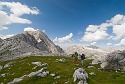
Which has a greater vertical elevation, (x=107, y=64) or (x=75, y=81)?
(x=107, y=64)

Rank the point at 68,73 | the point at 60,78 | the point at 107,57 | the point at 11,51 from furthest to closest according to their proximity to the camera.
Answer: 1. the point at 11,51
2. the point at 107,57
3. the point at 68,73
4. the point at 60,78

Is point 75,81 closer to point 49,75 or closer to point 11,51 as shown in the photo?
point 49,75

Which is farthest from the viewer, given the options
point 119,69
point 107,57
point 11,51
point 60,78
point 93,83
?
point 11,51

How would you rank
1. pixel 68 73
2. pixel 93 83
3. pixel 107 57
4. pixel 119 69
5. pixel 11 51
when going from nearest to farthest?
pixel 93 83, pixel 68 73, pixel 119 69, pixel 107 57, pixel 11 51

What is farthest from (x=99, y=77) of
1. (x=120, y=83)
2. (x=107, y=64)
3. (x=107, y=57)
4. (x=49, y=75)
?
(x=107, y=57)

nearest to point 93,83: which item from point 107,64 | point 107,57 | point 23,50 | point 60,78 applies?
point 60,78

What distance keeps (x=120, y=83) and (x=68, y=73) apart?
14.4 meters

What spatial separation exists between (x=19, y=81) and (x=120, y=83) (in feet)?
82.0

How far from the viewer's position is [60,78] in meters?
45.2

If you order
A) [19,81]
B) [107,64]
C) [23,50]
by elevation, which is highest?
[23,50]

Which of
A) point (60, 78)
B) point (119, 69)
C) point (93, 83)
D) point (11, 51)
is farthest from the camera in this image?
point (11, 51)

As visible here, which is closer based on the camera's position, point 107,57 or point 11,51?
point 107,57

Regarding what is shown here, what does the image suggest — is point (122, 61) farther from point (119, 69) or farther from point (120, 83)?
point (120, 83)

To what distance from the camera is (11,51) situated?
130 m
